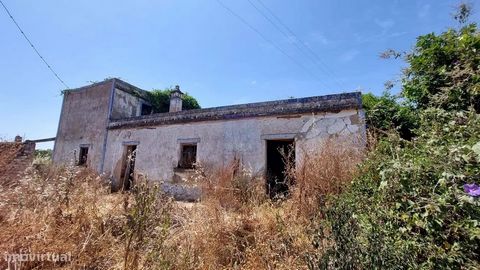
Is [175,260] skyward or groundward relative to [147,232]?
groundward

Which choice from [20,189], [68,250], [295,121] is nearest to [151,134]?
[295,121]

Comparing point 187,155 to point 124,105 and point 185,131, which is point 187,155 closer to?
point 185,131

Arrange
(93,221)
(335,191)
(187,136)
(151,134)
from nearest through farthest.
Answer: (93,221) < (335,191) < (187,136) < (151,134)

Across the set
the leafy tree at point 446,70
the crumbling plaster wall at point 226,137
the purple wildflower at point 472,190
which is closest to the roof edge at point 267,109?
the crumbling plaster wall at point 226,137

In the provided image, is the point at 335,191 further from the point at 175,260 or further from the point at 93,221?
the point at 93,221

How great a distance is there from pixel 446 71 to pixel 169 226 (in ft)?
18.7

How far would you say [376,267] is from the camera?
1.92 meters

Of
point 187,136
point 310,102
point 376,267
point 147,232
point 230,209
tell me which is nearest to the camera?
point 376,267

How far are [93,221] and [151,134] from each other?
700 cm

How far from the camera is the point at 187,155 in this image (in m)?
9.36

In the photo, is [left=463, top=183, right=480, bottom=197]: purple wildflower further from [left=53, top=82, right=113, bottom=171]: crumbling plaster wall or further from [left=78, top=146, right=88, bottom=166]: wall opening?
[left=78, top=146, right=88, bottom=166]: wall opening

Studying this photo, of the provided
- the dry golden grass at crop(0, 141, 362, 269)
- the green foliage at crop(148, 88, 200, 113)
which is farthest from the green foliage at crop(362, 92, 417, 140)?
the green foliage at crop(148, 88, 200, 113)

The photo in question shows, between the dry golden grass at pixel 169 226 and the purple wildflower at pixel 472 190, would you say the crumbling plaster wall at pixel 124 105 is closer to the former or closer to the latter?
the dry golden grass at pixel 169 226

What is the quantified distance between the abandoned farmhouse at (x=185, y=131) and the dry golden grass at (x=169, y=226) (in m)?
1.13
